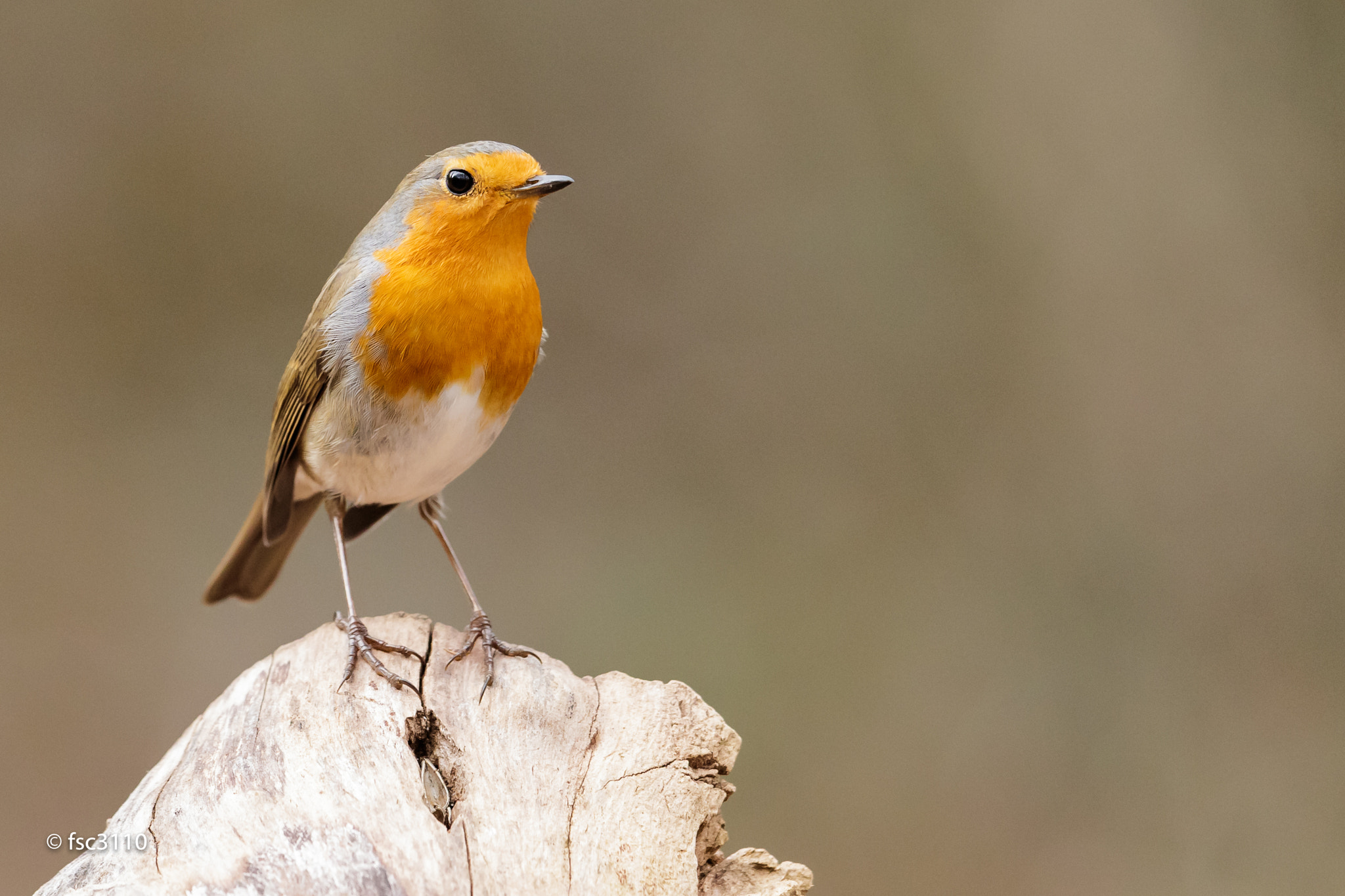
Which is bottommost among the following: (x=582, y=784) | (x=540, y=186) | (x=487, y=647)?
(x=582, y=784)

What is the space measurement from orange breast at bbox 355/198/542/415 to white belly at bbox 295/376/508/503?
0.04 meters

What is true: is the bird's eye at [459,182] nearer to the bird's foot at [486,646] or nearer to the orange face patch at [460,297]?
the orange face patch at [460,297]

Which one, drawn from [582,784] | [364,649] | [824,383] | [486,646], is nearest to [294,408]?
[364,649]

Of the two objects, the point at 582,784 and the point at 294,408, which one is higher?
the point at 294,408

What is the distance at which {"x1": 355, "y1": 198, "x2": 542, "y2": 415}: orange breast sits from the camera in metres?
2.47

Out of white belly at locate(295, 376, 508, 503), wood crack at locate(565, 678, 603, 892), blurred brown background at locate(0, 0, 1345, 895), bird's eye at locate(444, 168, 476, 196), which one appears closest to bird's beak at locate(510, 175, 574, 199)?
bird's eye at locate(444, 168, 476, 196)

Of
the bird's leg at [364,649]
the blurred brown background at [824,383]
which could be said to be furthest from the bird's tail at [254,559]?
the blurred brown background at [824,383]

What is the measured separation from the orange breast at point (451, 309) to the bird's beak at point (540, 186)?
0.12ft

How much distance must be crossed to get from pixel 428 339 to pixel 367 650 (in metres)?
0.70

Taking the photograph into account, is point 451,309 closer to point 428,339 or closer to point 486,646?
point 428,339

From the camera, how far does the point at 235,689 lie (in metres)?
2.45

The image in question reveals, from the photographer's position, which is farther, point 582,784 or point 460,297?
point 460,297

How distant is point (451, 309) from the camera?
2.47 metres

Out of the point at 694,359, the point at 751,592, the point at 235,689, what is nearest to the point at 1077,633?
the point at 751,592
